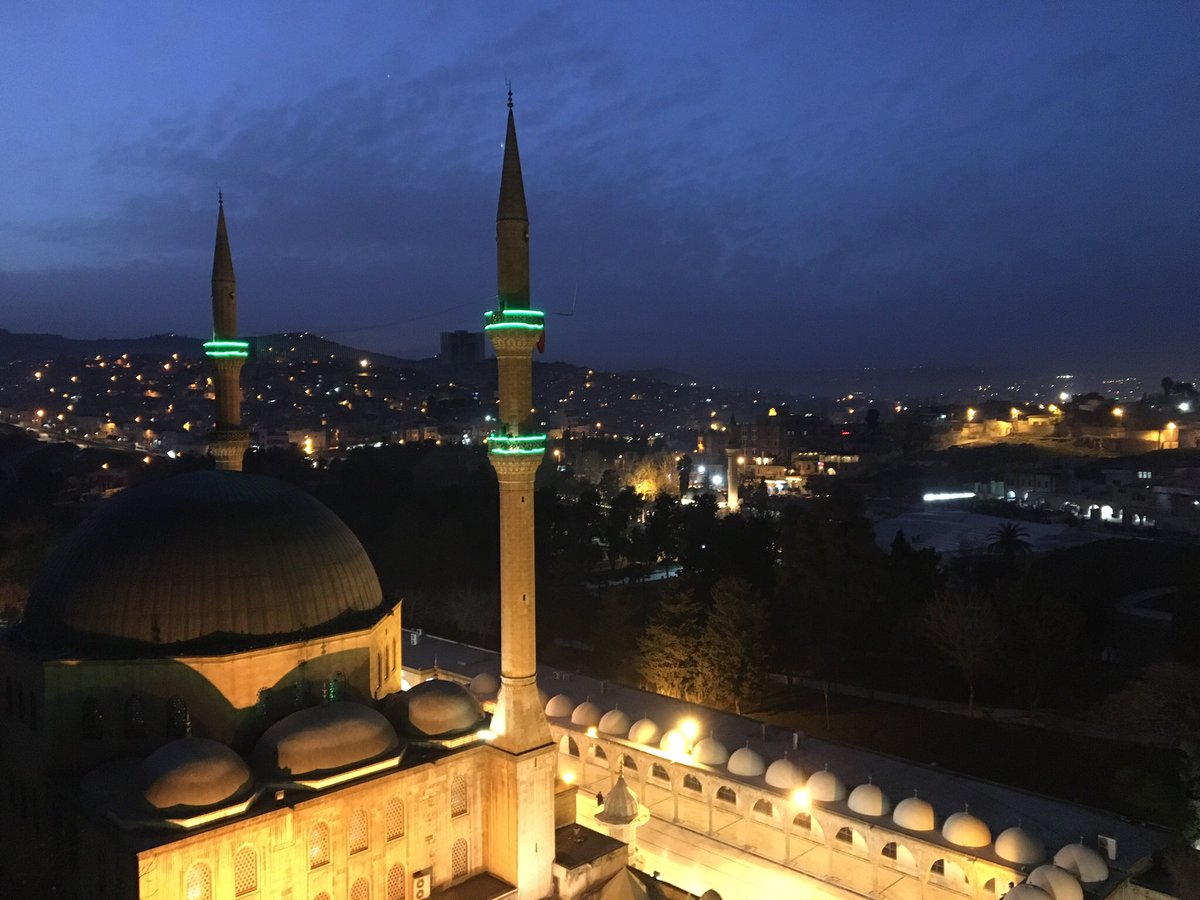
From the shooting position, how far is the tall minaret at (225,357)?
65.6ft

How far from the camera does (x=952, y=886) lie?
13.9 m

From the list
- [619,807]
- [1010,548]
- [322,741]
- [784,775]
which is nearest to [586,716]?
[619,807]

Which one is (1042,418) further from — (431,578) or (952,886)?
(952,886)

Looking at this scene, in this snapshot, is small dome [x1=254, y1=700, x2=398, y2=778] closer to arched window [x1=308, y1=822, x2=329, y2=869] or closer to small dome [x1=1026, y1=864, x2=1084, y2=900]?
arched window [x1=308, y1=822, x2=329, y2=869]

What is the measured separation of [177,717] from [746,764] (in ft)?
32.5

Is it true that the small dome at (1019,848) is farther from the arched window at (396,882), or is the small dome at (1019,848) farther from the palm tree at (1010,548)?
the palm tree at (1010,548)

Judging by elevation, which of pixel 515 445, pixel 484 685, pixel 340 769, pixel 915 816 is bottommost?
pixel 915 816

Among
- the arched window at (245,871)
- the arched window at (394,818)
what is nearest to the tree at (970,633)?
the arched window at (394,818)

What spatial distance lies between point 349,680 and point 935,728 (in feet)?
50.9

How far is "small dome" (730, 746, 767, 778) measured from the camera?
16.3m

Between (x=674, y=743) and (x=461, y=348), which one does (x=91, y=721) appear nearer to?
(x=674, y=743)

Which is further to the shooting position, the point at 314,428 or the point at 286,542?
the point at 314,428

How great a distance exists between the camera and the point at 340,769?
1215cm

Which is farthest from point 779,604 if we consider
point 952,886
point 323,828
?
point 323,828
